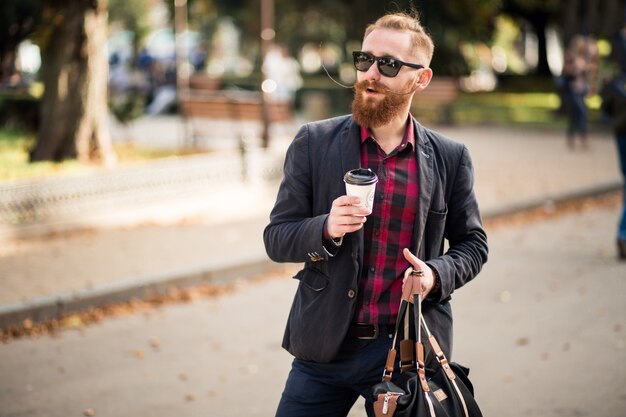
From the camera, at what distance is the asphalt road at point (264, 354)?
18.4ft

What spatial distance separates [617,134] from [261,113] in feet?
30.5

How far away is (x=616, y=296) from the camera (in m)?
7.97

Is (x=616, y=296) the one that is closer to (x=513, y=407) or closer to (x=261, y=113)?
(x=513, y=407)

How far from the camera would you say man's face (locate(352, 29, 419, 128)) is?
3.12 metres

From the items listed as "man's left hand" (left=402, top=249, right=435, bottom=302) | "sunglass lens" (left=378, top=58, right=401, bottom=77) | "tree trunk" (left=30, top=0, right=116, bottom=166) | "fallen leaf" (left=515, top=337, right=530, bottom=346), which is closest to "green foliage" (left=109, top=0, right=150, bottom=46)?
"tree trunk" (left=30, top=0, right=116, bottom=166)

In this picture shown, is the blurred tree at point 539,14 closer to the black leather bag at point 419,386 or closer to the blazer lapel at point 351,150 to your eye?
the blazer lapel at point 351,150

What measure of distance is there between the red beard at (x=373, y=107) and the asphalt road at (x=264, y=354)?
2.83 m

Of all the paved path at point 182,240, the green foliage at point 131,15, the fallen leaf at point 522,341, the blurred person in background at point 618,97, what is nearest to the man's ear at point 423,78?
the fallen leaf at point 522,341

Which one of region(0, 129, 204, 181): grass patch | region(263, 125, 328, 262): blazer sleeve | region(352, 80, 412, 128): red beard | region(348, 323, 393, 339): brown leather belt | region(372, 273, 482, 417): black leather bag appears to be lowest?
region(0, 129, 204, 181): grass patch

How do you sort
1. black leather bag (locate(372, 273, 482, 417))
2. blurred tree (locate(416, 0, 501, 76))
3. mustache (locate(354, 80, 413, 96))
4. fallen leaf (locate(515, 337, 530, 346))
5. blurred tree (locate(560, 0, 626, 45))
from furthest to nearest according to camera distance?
blurred tree (locate(416, 0, 501, 76)) < blurred tree (locate(560, 0, 626, 45)) < fallen leaf (locate(515, 337, 530, 346)) < mustache (locate(354, 80, 413, 96)) < black leather bag (locate(372, 273, 482, 417))

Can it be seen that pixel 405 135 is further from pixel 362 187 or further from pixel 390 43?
pixel 362 187

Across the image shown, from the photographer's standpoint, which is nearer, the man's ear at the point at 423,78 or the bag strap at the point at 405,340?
the bag strap at the point at 405,340

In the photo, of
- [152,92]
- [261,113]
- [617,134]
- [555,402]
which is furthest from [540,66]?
[555,402]

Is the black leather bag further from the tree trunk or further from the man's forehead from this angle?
the tree trunk
